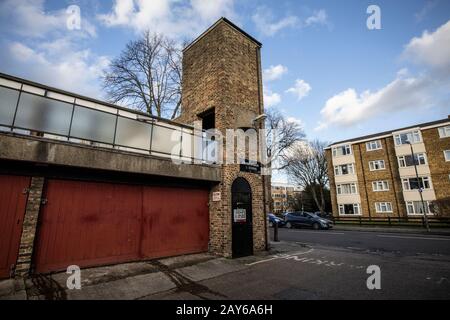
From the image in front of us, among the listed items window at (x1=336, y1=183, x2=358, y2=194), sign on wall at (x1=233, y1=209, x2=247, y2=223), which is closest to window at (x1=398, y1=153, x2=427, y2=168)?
window at (x1=336, y1=183, x2=358, y2=194)

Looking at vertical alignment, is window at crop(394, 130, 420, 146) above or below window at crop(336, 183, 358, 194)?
above

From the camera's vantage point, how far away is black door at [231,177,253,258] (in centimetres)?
849

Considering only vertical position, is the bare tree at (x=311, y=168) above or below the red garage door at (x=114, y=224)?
above

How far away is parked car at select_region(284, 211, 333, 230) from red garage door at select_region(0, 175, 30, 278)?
20785mm

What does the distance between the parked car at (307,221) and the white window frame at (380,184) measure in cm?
1134

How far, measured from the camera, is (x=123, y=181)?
7000 millimetres

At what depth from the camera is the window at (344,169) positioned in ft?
102

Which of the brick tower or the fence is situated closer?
the brick tower

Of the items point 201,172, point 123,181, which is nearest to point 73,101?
point 123,181

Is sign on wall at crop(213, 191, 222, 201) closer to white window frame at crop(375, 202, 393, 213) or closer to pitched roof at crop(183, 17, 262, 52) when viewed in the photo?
pitched roof at crop(183, 17, 262, 52)

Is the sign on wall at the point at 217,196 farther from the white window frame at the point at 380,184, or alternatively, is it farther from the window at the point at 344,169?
the window at the point at 344,169

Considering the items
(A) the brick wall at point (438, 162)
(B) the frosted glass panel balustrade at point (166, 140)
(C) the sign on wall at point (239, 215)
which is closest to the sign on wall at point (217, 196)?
(C) the sign on wall at point (239, 215)
